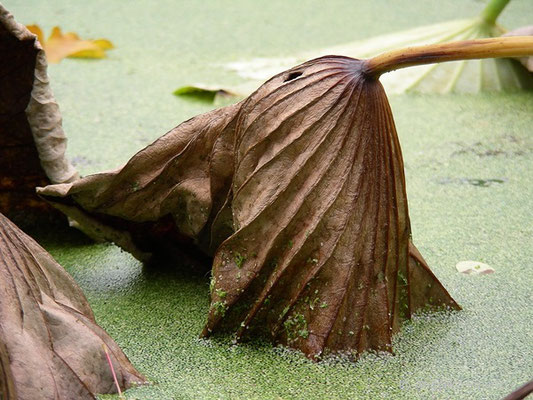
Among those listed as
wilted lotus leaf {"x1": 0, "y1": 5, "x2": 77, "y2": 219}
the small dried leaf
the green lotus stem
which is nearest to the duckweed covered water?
the small dried leaf

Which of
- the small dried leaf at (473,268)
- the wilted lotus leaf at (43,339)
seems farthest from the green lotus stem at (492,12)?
the wilted lotus leaf at (43,339)

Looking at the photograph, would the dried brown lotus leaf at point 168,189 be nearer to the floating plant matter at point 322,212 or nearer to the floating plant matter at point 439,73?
the floating plant matter at point 322,212

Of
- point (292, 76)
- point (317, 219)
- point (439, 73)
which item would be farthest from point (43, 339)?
point (439, 73)

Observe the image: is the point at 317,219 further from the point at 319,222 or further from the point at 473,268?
the point at 473,268

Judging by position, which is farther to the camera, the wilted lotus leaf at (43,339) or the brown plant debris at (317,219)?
the brown plant debris at (317,219)

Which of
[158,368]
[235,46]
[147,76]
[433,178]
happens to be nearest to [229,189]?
Result: [158,368]

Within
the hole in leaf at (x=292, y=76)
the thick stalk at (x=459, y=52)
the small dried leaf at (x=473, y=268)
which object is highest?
the thick stalk at (x=459, y=52)

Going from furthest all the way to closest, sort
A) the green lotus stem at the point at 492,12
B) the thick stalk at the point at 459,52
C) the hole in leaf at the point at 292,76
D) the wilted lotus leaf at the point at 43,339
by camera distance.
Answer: the green lotus stem at the point at 492,12 → the hole in leaf at the point at 292,76 → the thick stalk at the point at 459,52 → the wilted lotus leaf at the point at 43,339

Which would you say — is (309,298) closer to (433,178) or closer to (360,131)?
Result: (360,131)
